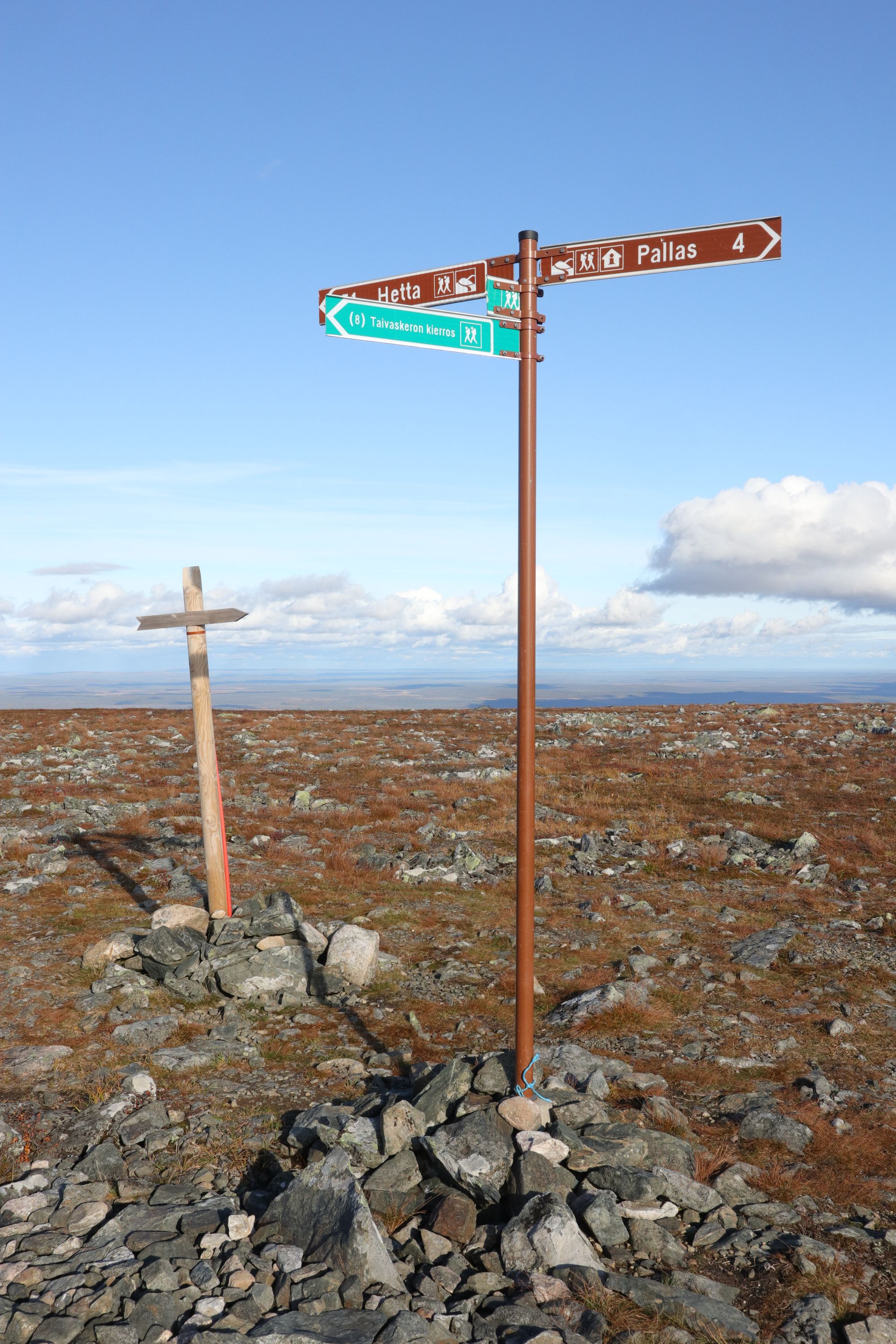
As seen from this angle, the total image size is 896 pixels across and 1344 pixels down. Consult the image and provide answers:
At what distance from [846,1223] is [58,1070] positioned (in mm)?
6863

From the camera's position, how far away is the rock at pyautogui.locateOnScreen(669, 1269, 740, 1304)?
16.6 feet

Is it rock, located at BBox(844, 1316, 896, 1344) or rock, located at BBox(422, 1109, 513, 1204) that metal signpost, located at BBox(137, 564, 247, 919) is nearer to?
rock, located at BBox(422, 1109, 513, 1204)

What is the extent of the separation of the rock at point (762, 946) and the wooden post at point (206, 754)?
700 cm

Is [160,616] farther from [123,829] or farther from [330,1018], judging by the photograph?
[123,829]

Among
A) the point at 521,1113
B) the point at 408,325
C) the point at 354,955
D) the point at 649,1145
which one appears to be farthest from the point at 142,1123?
the point at 408,325

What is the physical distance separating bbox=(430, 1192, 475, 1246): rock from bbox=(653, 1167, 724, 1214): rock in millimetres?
1374

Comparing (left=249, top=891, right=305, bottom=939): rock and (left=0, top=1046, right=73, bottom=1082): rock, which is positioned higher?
(left=249, top=891, right=305, bottom=939): rock

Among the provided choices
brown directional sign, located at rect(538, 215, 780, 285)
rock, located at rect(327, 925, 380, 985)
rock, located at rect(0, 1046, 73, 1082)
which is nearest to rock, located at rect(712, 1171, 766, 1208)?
rock, located at rect(327, 925, 380, 985)

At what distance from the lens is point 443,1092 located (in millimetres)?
6469

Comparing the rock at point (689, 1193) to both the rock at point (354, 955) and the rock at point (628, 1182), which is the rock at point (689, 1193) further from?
the rock at point (354, 955)

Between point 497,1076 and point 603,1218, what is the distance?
1.44 m

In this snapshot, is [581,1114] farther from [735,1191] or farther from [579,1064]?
[579,1064]

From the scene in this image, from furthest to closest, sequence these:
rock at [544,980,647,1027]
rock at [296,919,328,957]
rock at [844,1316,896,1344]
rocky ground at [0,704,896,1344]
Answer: rock at [296,919,328,957]
rock at [544,980,647,1027]
rocky ground at [0,704,896,1344]
rock at [844,1316,896,1344]

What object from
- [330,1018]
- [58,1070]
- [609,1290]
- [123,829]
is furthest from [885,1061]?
[123,829]
